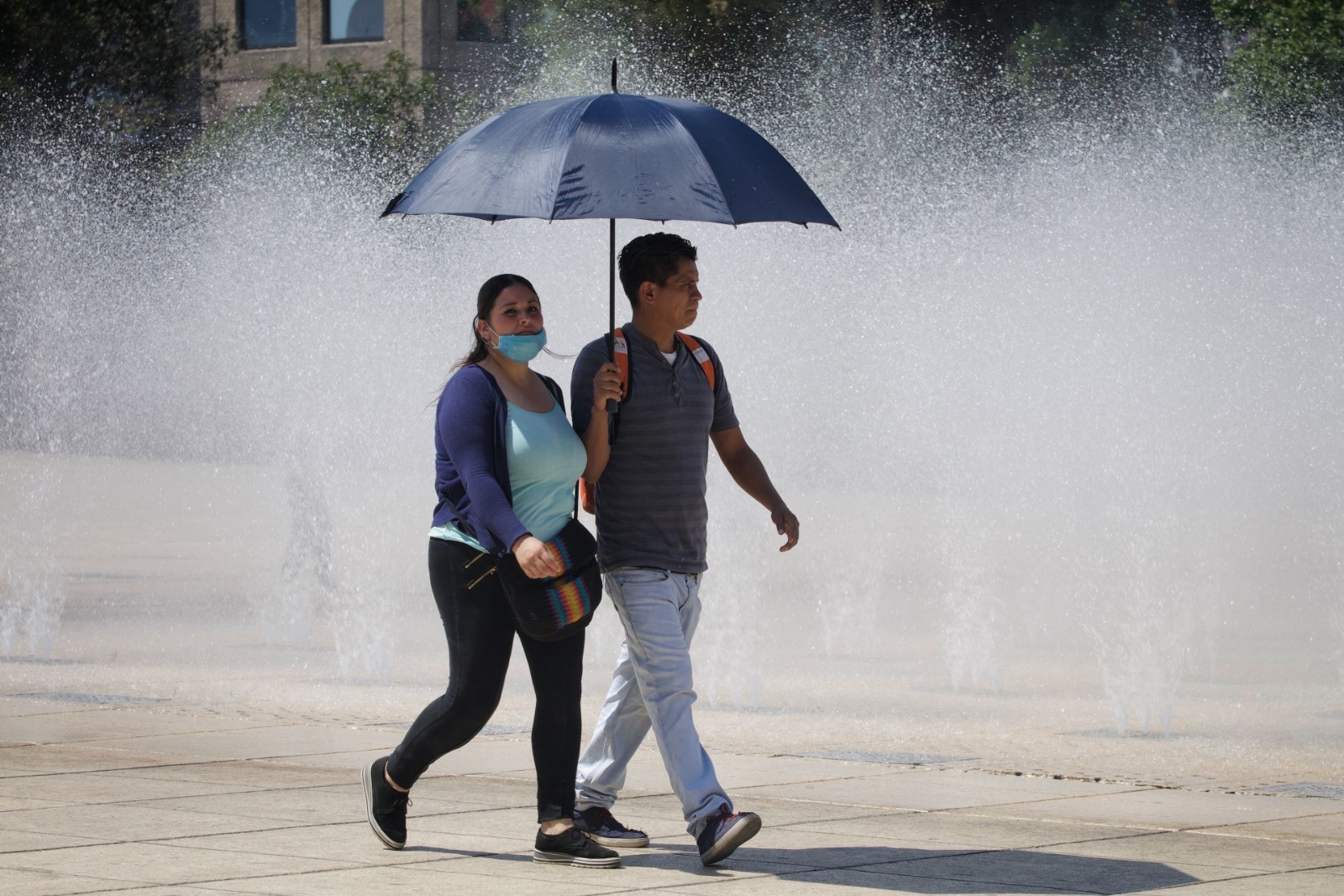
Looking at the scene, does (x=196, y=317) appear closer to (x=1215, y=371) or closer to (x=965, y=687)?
(x=1215, y=371)

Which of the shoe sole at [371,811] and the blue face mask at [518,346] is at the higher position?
the blue face mask at [518,346]

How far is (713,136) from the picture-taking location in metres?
5.36

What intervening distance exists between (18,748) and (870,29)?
79.6ft

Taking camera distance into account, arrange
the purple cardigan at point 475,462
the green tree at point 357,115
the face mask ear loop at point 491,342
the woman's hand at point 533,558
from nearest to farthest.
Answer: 1. the woman's hand at point 533,558
2. the purple cardigan at point 475,462
3. the face mask ear loop at point 491,342
4. the green tree at point 357,115

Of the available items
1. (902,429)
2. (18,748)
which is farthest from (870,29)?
(18,748)

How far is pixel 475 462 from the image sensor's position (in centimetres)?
493

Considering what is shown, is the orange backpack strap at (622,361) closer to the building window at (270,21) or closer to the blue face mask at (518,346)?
the blue face mask at (518,346)

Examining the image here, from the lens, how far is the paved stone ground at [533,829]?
4.88 meters

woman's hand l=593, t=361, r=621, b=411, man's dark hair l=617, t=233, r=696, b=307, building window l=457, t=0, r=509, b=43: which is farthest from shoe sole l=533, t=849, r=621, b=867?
building window l=457, t=0, r=509, b=43

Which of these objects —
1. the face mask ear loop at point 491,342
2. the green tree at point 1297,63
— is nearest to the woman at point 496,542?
the face mask ear loop at point 491,342


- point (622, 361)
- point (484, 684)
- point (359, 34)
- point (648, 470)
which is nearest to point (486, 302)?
point (622, 361)

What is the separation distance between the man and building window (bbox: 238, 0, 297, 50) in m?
50.8

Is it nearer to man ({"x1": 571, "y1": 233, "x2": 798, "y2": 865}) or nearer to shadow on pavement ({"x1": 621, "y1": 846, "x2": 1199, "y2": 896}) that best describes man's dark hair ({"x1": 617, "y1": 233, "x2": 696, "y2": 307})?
man ({"x1": 571, "y1": 233, "x2": 798, "y2": 865})

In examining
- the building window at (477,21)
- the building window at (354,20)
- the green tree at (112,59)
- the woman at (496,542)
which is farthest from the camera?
the building window at (354,20)
